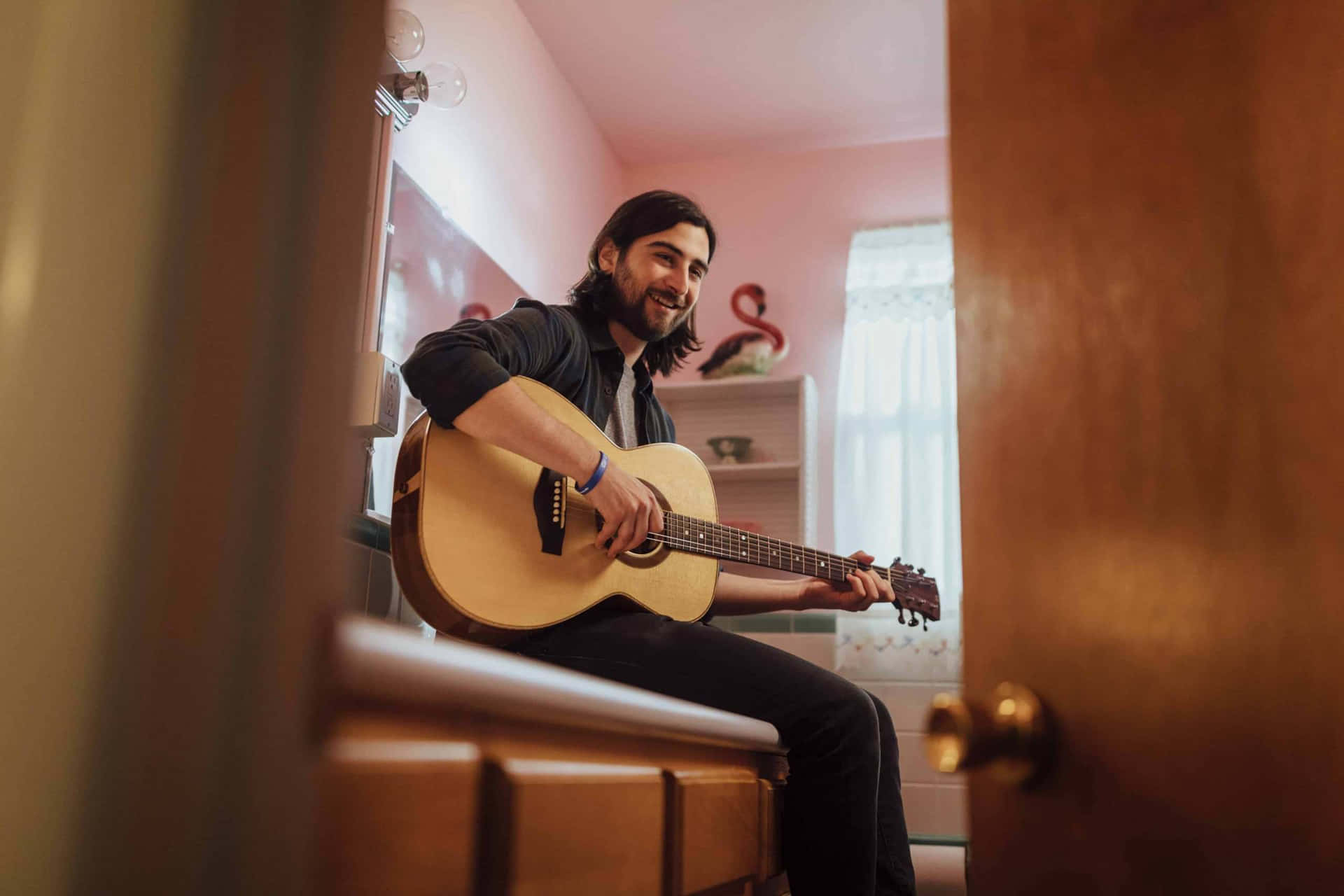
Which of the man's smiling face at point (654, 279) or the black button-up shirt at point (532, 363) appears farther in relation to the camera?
the man's smiling face at point (654, 279)

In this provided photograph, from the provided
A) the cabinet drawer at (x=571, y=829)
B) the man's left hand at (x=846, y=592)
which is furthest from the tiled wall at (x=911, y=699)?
the cabinet drawer at (x=571, y=829)

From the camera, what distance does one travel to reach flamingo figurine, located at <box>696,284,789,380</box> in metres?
3.57

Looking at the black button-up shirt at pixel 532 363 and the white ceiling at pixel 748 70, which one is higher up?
the white ceiling at pixel 748 70

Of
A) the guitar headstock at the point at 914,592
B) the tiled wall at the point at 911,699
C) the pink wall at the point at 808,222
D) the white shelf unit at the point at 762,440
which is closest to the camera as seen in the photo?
the guitar headstock at the point at 914,592

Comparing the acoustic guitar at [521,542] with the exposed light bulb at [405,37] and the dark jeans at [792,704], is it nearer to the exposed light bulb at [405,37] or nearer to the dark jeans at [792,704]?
the dark jeans at [792,704]

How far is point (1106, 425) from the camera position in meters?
0.62

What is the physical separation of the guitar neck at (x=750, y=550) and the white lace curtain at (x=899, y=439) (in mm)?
1132

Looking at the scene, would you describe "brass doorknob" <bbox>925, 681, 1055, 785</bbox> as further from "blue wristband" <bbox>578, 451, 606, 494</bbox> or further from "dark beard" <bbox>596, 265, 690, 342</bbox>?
"dark beard" <bbox>596, 265, 690, 342</bbox>

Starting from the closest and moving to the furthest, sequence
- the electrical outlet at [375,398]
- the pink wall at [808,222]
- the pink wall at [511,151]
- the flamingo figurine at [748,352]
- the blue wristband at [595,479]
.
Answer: the blue wristband at [595,479]
the electrical outlet at [375,398]
the pink wall at [511,151]
the flamingo figurine at [748,352]
the pink wall at [808,222]

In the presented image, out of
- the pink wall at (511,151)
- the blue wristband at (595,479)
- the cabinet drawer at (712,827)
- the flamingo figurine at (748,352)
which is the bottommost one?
the cabinet drawer at (712,827)

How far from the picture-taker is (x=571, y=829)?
0.83 metres

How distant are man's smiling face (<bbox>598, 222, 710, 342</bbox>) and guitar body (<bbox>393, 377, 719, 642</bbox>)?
0.33 meters

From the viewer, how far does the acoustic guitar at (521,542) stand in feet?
4.51

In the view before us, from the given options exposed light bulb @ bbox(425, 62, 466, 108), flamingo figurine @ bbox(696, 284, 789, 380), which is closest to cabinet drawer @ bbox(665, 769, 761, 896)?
exposed light bulb @ bbox(425, 62, 466, 108)
